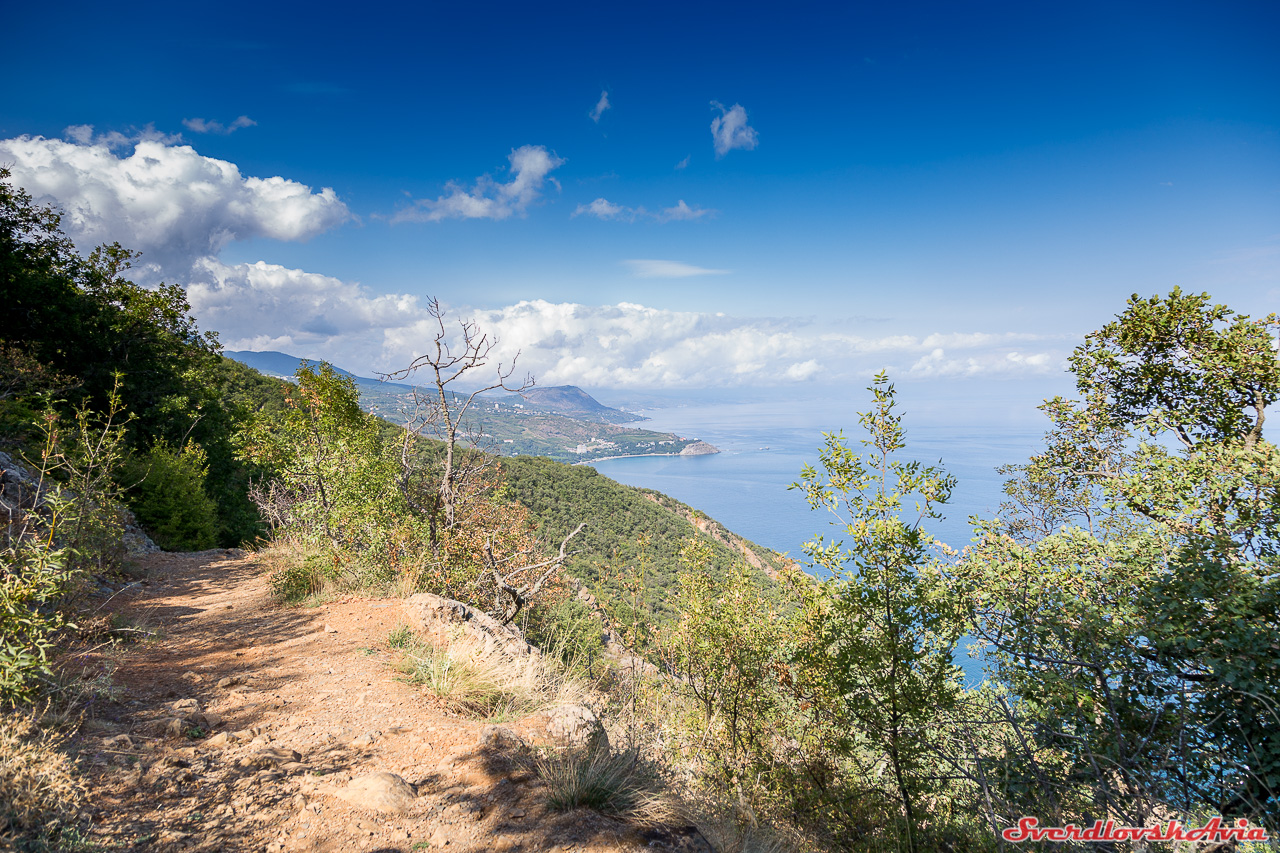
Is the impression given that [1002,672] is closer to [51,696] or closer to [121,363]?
[51,696]

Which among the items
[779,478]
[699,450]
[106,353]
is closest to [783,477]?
[779,478]

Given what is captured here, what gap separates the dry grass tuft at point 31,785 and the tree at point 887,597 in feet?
19.3

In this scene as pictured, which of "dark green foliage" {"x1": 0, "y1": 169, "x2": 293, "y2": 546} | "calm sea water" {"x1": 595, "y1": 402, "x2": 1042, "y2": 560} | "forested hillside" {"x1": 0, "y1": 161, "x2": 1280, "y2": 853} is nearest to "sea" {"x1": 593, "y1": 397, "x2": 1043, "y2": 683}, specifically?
"calm sea water" {"x1": 595, "y1": 402, "x2": 1042, "y2": 560}

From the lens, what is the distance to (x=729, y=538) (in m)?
49.7

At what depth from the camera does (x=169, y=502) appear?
14.1 meters

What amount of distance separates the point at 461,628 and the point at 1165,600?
6.97m

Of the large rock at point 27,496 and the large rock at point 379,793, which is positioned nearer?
the large rock at point 379,793

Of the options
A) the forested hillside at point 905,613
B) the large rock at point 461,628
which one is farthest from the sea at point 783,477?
the large rock at point 461,628

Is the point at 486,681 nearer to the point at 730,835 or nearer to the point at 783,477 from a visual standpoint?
the point at 730,835

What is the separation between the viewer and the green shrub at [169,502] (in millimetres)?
13828

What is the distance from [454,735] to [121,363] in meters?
23.9

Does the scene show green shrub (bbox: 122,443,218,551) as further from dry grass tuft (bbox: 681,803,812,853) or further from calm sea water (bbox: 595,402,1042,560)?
calm sea water (bbox: 595,402,1042,560)

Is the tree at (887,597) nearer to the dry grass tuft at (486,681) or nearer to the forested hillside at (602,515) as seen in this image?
the dry grass tuft at (486,681)

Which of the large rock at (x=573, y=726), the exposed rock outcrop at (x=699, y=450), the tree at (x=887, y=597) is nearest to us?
the large rock at (x=573, y=726)
